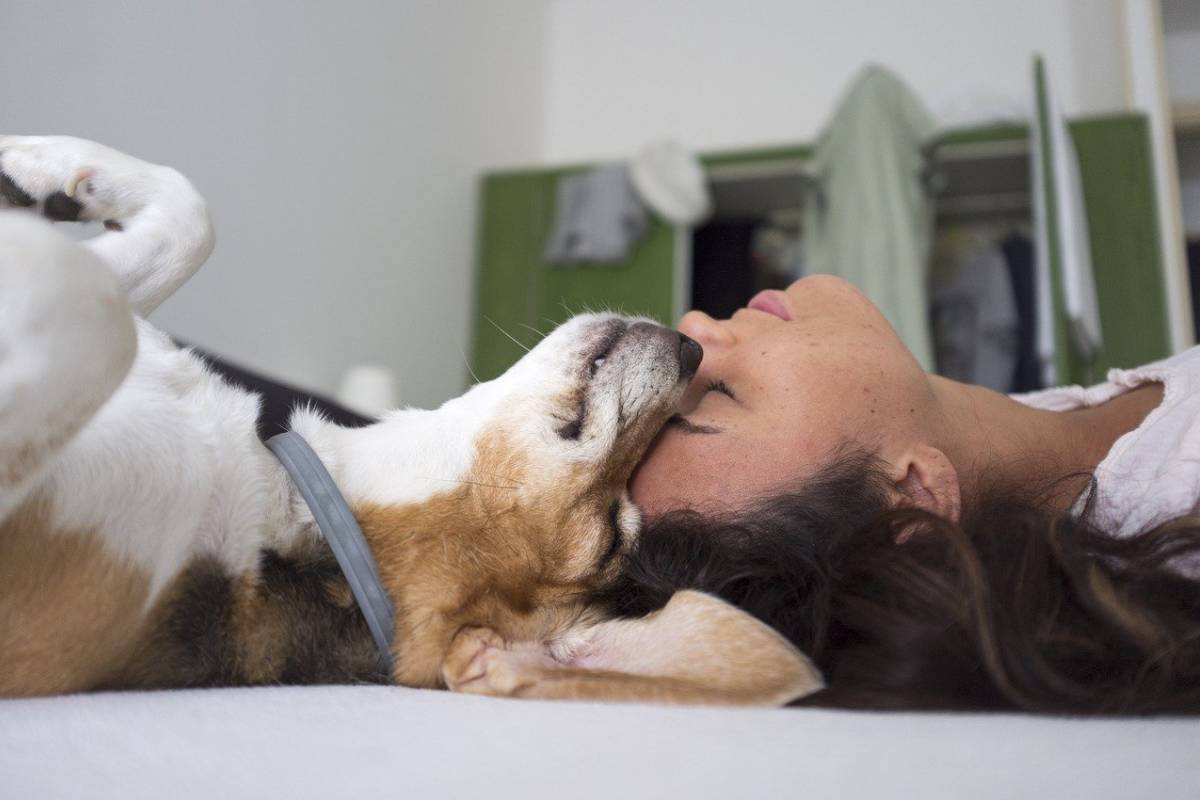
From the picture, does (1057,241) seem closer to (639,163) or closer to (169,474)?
(639,163)

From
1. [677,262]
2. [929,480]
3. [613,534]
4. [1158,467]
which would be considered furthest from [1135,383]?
[677,262]

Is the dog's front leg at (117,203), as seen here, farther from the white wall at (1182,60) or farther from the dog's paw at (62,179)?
the white wall at (1182,60)

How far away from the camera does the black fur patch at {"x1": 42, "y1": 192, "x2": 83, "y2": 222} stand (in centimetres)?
139

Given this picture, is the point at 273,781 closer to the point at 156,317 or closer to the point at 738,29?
the point at 156,317

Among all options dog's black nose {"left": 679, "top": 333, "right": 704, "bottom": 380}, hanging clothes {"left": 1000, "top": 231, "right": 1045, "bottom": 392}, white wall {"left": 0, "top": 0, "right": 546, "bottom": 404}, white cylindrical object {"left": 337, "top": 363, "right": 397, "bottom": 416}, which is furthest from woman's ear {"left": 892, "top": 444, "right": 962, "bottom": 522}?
hanging clothes {"left": 1000, "top": 231, "right": 1045, "bottom": 392}

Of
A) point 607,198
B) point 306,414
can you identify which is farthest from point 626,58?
point 306,414

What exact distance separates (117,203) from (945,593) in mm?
1341

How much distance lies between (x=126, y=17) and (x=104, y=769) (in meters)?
2.87

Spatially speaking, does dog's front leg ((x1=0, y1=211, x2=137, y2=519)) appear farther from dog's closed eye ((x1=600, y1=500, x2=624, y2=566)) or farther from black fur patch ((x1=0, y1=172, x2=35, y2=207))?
dog's closed eye ((x1=600, y1=500, x2=624, y2=566))

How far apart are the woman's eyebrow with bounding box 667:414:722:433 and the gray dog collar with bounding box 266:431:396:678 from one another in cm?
53

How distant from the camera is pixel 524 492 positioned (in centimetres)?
138

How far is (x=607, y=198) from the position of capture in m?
5.14

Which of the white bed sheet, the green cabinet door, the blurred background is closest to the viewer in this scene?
the white bed sheet

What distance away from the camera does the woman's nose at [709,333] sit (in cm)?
171
